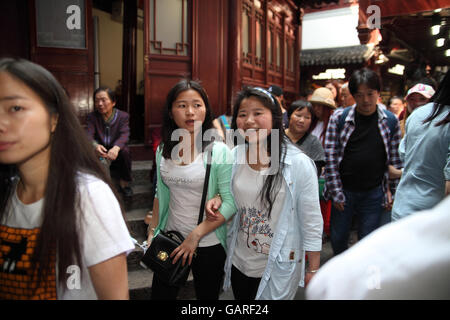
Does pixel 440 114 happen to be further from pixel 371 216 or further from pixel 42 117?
pixel 42 117

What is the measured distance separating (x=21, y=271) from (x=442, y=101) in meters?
2.33

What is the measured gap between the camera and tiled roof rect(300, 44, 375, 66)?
1383 cm

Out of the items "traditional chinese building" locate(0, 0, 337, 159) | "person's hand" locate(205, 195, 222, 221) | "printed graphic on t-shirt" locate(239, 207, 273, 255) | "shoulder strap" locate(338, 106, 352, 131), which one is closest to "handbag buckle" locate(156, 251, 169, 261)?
"person's hand" locate(205, 195, 222, 221)

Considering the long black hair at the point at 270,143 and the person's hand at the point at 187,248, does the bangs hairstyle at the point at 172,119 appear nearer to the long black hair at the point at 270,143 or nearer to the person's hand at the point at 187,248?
the long black hair at the point at 270,143

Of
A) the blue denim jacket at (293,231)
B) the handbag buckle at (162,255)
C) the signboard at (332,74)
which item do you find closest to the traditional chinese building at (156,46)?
the handbag buckle at (162,255)

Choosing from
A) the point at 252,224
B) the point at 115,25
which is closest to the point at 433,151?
the point at 252,224

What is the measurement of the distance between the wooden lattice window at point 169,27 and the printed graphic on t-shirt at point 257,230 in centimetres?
423

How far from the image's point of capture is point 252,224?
1.99m

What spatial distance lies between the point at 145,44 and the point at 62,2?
1.32 meters

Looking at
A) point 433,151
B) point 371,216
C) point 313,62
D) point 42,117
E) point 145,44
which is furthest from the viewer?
point 313,62

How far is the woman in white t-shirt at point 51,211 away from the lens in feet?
3.22

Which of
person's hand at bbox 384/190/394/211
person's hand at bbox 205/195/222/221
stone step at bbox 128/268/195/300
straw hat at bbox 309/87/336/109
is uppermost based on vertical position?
straw hat at bbox 309/87/336/109

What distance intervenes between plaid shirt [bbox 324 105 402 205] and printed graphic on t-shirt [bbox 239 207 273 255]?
1380 millimetres

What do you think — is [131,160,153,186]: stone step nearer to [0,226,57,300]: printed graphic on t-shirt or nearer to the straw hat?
the straw hat
